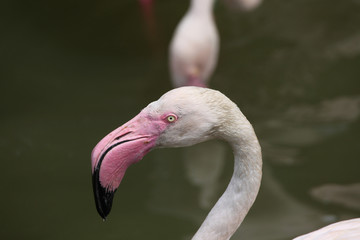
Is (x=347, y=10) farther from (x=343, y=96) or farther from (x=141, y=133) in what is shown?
(x=141, y=133)

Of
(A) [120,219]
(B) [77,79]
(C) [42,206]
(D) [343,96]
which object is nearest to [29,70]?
(B) [77,79]

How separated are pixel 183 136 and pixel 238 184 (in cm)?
31

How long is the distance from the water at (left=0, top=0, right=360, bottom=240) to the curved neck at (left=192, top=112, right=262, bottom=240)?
1168mm

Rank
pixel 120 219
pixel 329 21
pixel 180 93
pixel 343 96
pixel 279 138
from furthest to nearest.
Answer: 1. pixel 329 21
2. pixel 343 96
3. pixel 279 138
4. pixel 120 219
5. pixel 180 93

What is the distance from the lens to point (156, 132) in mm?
2316

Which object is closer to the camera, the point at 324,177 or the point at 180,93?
the point at 180,93

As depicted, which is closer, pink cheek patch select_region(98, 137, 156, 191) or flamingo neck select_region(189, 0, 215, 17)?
pink cheek patch select_region(98, 137, 156, 191)

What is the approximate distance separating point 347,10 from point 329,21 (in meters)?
0.23

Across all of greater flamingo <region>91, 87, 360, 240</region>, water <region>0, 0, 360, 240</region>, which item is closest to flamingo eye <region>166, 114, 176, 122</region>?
greater flamingo <region>91, 87, 360, 240</region>

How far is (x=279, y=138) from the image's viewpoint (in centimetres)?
438

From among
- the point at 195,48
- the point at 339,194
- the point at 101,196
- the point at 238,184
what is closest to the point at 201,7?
the point at 195,48

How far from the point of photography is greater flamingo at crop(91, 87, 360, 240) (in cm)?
227

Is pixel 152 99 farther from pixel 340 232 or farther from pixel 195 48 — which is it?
pixel 340 232

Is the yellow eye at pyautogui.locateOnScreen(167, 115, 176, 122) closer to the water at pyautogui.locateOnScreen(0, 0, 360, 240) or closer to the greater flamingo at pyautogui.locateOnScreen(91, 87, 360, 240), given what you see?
the greater flamingo at pyautogui.locateOnScreen(91, 87, 360, 240)
